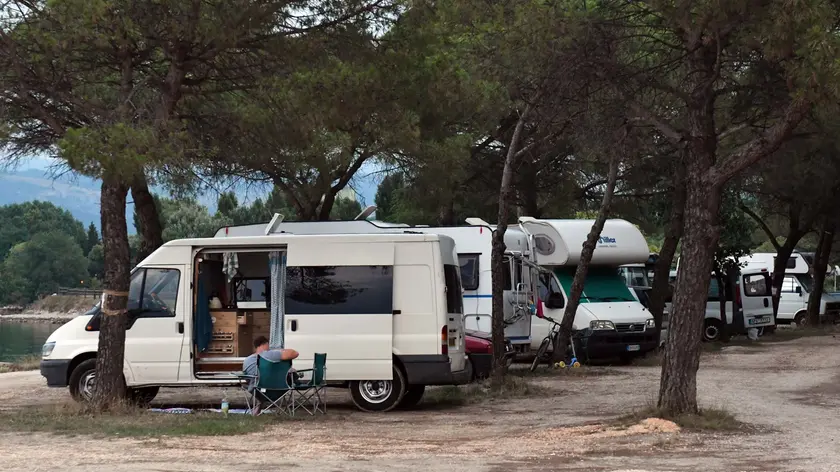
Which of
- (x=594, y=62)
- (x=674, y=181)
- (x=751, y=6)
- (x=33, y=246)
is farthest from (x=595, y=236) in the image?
(x=33, y=246)

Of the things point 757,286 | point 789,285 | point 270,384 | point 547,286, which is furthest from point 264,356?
point 789,285

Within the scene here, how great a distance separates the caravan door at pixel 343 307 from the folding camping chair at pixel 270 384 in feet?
2.51

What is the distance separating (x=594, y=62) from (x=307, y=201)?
1175 cm

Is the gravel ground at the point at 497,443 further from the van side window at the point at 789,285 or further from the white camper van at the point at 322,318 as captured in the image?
the van side window at the point at 789,285

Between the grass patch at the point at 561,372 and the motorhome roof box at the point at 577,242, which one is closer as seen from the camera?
the grass patch at the point at 561,372

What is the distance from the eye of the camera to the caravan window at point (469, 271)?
61.8 ft

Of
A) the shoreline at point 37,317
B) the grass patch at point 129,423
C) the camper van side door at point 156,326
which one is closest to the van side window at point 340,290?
the camper van side door at point 156,326

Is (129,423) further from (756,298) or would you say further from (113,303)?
(756,298)

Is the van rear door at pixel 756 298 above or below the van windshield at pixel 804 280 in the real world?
below

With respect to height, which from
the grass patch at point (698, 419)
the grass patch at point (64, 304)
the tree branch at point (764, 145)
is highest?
the grass patch at point (64, 304)

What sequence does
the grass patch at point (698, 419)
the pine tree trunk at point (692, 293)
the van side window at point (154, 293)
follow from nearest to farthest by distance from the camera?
the grass patch at point (698, 419) → the pine tree trunk at point (692, 293) → the van side window at point (154, 293)

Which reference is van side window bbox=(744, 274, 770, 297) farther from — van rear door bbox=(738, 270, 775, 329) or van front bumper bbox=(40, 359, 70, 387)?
van front bumper bbox=(40, 359, 70, 387)

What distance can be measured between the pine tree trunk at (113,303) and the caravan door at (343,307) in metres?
2.01

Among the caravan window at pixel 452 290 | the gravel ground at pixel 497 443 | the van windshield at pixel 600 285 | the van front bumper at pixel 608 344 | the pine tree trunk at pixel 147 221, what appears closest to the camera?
the gravel ground at pixel 497 443
